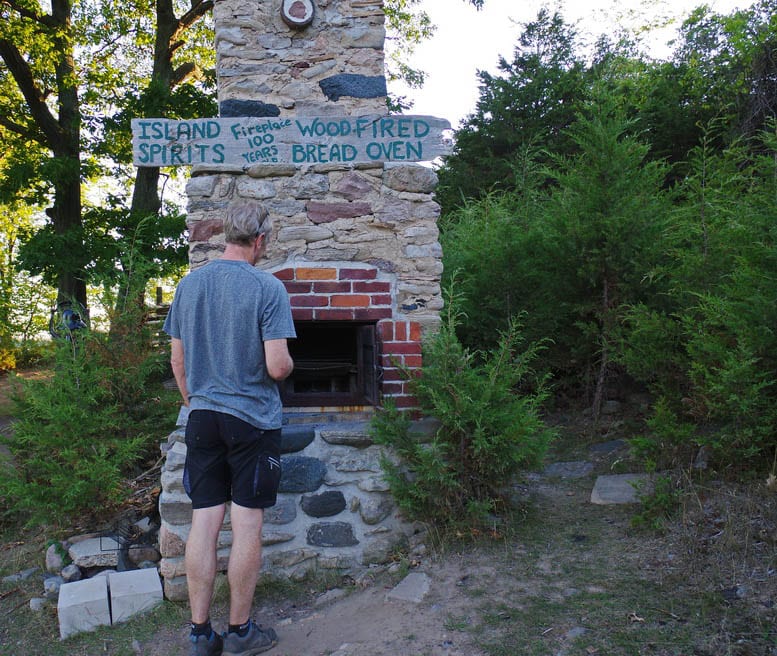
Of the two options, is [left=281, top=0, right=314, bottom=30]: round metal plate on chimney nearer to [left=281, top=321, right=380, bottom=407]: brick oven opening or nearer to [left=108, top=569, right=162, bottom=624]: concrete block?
[left=281, top=321, right=380, bottom=407]: brick oven opening

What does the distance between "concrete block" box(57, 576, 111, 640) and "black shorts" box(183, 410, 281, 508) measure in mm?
1002

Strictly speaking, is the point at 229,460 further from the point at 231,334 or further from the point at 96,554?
the point at 96,554

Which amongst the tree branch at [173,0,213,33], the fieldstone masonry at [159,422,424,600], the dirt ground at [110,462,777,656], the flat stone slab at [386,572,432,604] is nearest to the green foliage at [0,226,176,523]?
the fieldstone masonry at [159,422,424,600]

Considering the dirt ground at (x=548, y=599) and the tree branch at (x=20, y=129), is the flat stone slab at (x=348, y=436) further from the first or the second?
the tree branch at (x=20, y=129)

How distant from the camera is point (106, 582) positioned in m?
3.16

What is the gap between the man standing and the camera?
8.32 feet

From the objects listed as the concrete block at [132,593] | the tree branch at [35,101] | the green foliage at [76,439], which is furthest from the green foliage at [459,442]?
the tree branch at [35,101]

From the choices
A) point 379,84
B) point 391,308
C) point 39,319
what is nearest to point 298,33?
point 379,84

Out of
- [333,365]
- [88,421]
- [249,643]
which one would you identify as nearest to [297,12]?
[333,365]

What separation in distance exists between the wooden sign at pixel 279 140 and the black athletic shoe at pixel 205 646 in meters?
2.45

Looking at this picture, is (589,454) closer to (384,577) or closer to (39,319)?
(384,577)

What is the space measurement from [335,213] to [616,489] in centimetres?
243

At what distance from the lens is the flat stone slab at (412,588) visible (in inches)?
113

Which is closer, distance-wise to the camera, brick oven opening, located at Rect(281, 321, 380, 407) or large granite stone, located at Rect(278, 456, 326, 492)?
large granite stone, located at Rect(278, 456, 326, 492)
